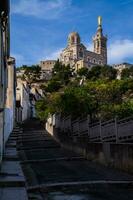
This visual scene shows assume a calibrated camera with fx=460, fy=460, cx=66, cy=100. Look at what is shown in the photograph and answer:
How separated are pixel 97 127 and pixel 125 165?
581cm

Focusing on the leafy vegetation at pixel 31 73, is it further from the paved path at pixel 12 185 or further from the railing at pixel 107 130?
the paved path at pixel 12 185

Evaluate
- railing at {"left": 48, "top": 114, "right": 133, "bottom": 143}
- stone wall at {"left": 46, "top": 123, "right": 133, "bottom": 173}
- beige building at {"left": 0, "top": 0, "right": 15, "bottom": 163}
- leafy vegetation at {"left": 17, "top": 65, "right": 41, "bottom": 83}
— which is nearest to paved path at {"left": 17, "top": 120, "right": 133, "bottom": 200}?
stone wall at {"left": 46, "top": 123, "right": 133, "bottom": 173}

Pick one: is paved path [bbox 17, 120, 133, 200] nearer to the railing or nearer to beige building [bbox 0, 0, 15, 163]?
the railing

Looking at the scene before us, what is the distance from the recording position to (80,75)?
14800 cm

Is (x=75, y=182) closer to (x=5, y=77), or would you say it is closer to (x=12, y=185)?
(x=12, y=185)

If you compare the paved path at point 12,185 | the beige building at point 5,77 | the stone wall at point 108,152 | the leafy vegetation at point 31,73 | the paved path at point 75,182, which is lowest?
the paved path at point 75,182

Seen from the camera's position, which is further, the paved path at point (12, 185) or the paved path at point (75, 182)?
the paved path at point (75, 182)

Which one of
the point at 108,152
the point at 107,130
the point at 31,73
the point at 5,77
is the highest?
the point at 31,73

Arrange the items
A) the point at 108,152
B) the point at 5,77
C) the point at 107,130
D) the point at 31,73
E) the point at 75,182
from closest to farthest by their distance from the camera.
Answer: the point at 75,182 < the point at 108,152 < the point at 5,77 < the point at 107,130 < the point at 31,73

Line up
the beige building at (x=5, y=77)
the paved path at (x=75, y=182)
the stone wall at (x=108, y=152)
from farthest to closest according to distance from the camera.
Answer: the stone wall at (x=108, y=152), the beige building at (x=5, y=77), the paved path at (x=75, y=182)

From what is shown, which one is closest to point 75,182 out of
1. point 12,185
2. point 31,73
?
point 12,185

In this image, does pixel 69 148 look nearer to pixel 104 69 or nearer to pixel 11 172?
pixel 11 172

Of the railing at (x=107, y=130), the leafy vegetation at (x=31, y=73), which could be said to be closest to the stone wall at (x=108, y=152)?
the railing at (x=107, y=130)

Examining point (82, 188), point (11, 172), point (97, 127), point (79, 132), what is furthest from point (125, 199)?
point (79, 132)
